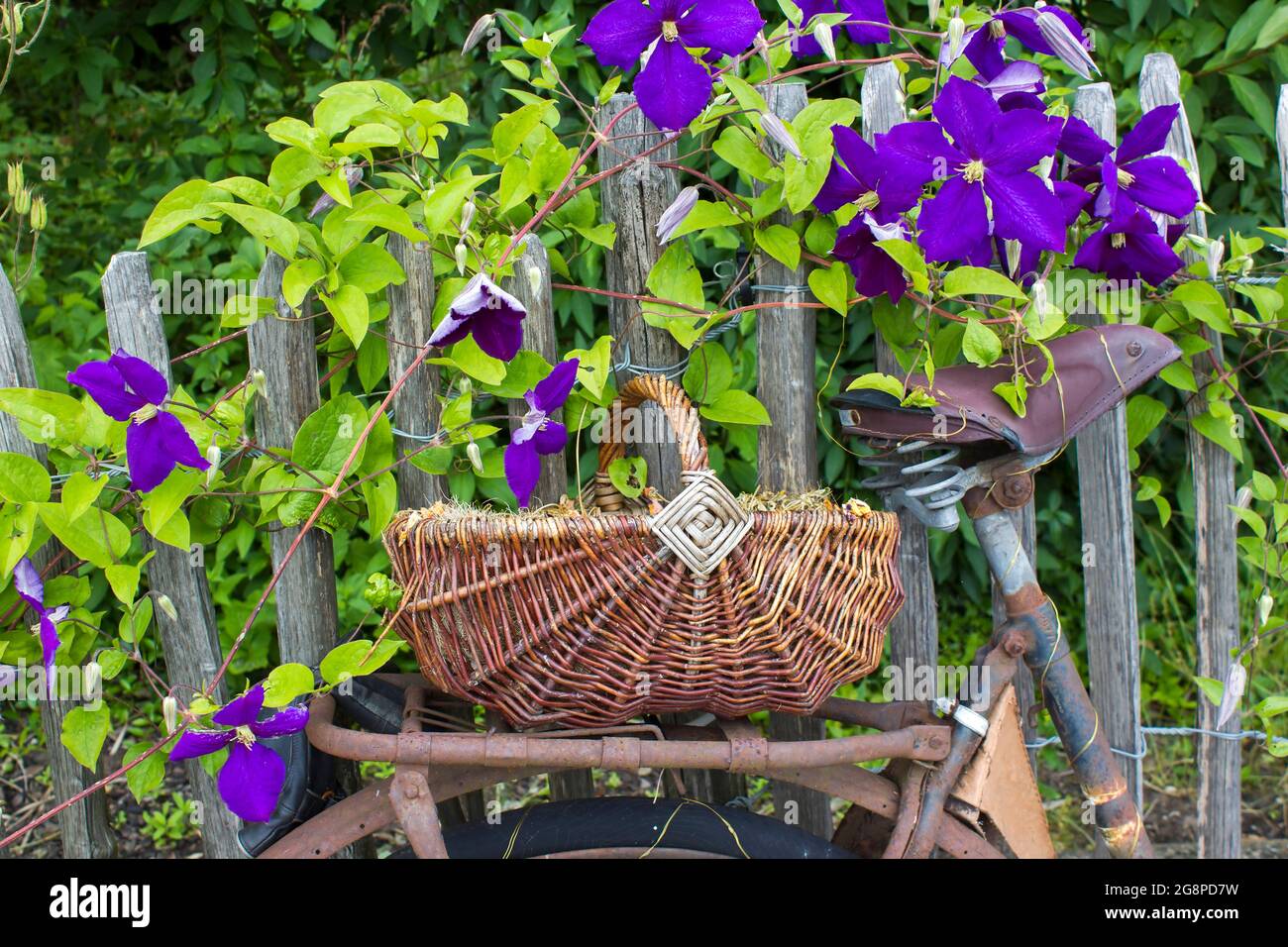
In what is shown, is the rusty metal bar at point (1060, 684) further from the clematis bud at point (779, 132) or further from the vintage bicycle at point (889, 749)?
the clematis bud at point (779, 132)

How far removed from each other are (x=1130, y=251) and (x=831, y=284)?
0.45m

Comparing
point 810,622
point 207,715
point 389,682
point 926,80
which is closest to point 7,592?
point 207,715

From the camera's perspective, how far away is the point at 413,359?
1.58 m

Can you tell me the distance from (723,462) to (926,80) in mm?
990

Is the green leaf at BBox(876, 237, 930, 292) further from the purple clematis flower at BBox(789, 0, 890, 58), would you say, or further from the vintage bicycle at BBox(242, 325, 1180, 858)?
the purple clematis flower at BBox(789, 0, 890, 58)

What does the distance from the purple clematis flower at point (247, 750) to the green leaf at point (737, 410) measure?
0.70m

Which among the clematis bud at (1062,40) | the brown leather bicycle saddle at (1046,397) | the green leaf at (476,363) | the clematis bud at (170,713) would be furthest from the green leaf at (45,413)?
the clematis bud at (1062,40)

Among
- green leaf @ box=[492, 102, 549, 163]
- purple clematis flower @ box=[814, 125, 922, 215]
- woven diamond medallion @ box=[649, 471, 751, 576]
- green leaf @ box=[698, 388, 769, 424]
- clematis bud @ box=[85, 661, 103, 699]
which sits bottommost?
clematis bud @ box=[85, 661, 103, 699]

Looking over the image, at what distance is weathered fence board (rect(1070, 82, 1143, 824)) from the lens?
6.21ft

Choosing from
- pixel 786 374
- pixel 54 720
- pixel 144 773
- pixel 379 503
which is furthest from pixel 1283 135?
pixel 54 720

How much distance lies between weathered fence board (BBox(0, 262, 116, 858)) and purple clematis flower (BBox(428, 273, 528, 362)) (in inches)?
25.9

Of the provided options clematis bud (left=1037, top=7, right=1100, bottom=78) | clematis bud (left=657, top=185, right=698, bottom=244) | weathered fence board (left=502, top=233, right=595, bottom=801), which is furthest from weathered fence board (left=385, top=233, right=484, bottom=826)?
clematis bud (left=1037, top=7, right=1100, bottom=78)

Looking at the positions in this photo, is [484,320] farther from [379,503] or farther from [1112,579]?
[1112,579]
